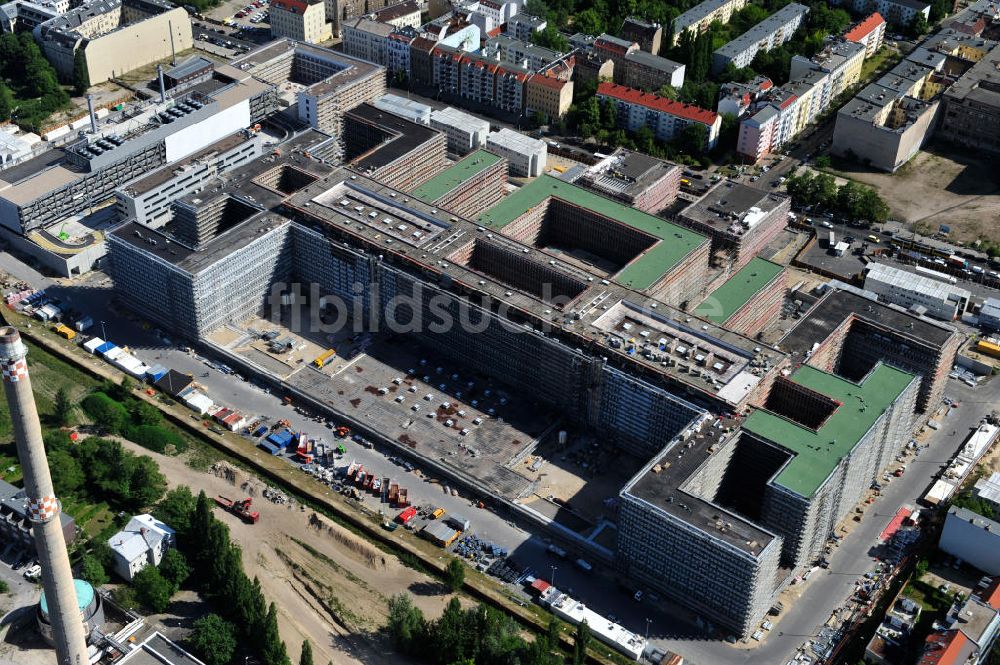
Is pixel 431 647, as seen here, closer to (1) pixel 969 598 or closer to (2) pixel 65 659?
(2) pixel 65 659

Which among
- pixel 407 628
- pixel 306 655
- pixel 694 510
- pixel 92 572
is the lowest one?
pixel 92 572

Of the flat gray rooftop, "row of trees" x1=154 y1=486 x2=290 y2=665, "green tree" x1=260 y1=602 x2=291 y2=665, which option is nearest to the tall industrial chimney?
"row of trees" x1=154 y1=486 x2=290 y2=665

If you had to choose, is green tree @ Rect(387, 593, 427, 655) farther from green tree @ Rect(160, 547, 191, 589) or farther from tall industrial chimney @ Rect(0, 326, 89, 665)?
tall industrial chimney @ Rect(0, 326, 89, 665)

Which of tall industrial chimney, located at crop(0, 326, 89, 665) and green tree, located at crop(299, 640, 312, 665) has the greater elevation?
tall industrial chimney, located at crop(0, 326, 89, 665)

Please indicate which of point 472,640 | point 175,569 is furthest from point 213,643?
point 472,640

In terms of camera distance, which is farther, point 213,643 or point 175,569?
point 175,569

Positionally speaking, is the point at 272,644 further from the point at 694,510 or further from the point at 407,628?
the point at 694,510

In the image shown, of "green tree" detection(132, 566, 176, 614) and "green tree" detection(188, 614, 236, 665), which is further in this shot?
"green tree" detection(132, 566, 176, 614)
